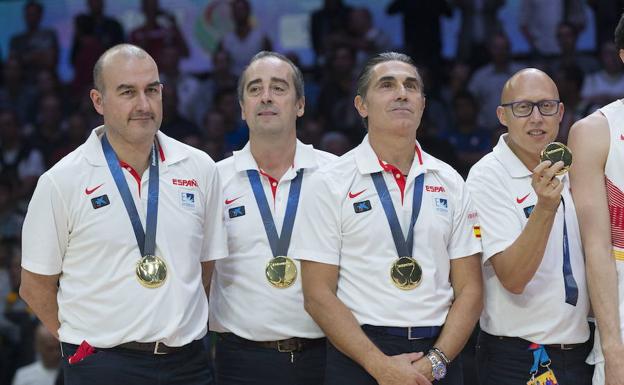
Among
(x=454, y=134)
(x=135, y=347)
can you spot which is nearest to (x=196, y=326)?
(x=135, y=347)

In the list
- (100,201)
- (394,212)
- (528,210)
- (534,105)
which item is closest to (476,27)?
(534,105)

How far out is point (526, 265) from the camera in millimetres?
4156

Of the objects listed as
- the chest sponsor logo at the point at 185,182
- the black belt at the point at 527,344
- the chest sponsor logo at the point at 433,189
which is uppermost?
the chest sponsor logo at the point at 185,182

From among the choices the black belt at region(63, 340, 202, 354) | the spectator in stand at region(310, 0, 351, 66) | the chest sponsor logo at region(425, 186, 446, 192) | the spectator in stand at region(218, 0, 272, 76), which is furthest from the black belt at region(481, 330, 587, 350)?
the spectator in stand at region(218, 0, 272, 76)

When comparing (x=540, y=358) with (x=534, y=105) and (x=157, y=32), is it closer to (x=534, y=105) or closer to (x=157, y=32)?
(x=534, y=105)

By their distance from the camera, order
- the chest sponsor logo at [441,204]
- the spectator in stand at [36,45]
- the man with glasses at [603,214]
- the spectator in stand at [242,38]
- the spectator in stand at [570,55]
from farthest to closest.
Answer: the spectator in stand at [36,45], the spectator in stand at [242,38], the spectator in stand at [570,55], the chest sponsor logo at [441,204], the man with glasses at [603,214]

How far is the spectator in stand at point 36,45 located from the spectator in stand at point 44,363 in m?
4.28

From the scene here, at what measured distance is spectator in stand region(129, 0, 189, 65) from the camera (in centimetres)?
1002

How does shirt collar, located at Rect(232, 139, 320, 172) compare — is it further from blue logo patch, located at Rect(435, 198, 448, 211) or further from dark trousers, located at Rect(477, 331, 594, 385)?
dark trousers, located at Rect(477, 331, 594, 385)

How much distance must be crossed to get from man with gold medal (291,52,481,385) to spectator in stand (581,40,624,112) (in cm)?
446

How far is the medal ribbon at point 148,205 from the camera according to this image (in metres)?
4.21

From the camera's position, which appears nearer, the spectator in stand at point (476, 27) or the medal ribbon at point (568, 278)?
the medal ribbon at point (568, 278)

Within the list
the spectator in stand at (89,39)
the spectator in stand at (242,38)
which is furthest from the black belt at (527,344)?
the spectator in stand at (89,39)

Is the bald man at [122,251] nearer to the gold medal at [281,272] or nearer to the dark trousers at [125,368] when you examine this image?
the dark trousers at [125,368]
